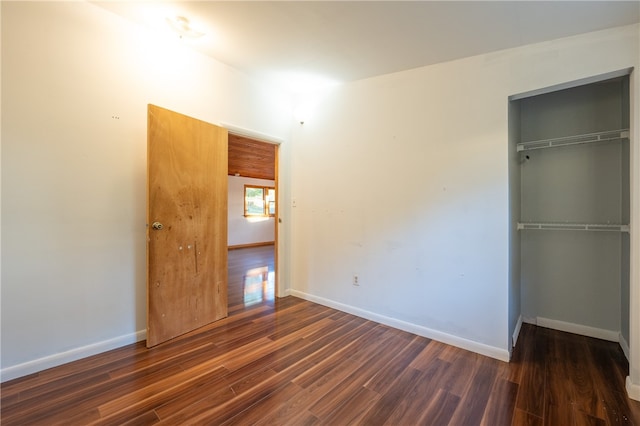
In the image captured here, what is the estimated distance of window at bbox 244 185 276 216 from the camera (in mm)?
8344

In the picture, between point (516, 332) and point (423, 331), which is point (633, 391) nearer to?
point (516, 332)

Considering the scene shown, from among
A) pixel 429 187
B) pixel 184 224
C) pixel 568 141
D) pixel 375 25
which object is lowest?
pixel 184 224

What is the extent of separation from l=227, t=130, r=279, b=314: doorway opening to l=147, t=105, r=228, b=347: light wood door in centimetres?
47

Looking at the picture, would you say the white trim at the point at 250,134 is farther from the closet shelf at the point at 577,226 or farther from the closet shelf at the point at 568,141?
the closet shelf at the point at 577,226

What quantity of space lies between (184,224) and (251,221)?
603cm

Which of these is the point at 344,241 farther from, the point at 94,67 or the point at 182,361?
the point at 94,67

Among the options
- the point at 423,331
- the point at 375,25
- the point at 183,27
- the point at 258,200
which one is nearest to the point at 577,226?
the point at 423,331

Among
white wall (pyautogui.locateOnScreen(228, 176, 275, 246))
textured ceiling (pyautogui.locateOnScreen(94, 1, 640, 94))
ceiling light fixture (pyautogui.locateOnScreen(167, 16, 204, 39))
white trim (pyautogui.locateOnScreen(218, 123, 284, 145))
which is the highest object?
ceiling light fixture (pyautogui.locateOnScreen(167, 16, 204, 39))

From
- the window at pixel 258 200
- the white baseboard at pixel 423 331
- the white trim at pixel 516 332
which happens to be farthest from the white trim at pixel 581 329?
the window at pixel 258 200

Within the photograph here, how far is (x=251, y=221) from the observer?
27.7 feet

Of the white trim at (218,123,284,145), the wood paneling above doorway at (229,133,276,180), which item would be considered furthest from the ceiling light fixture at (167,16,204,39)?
the wood paneling above doorway at (229,133,276,180)

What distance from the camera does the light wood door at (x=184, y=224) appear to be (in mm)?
2242

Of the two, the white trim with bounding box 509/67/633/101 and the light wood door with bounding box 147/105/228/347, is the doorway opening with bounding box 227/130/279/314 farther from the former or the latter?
the white trim with bounding box 509/67/633/101

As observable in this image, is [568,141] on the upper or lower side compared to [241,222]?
upper
